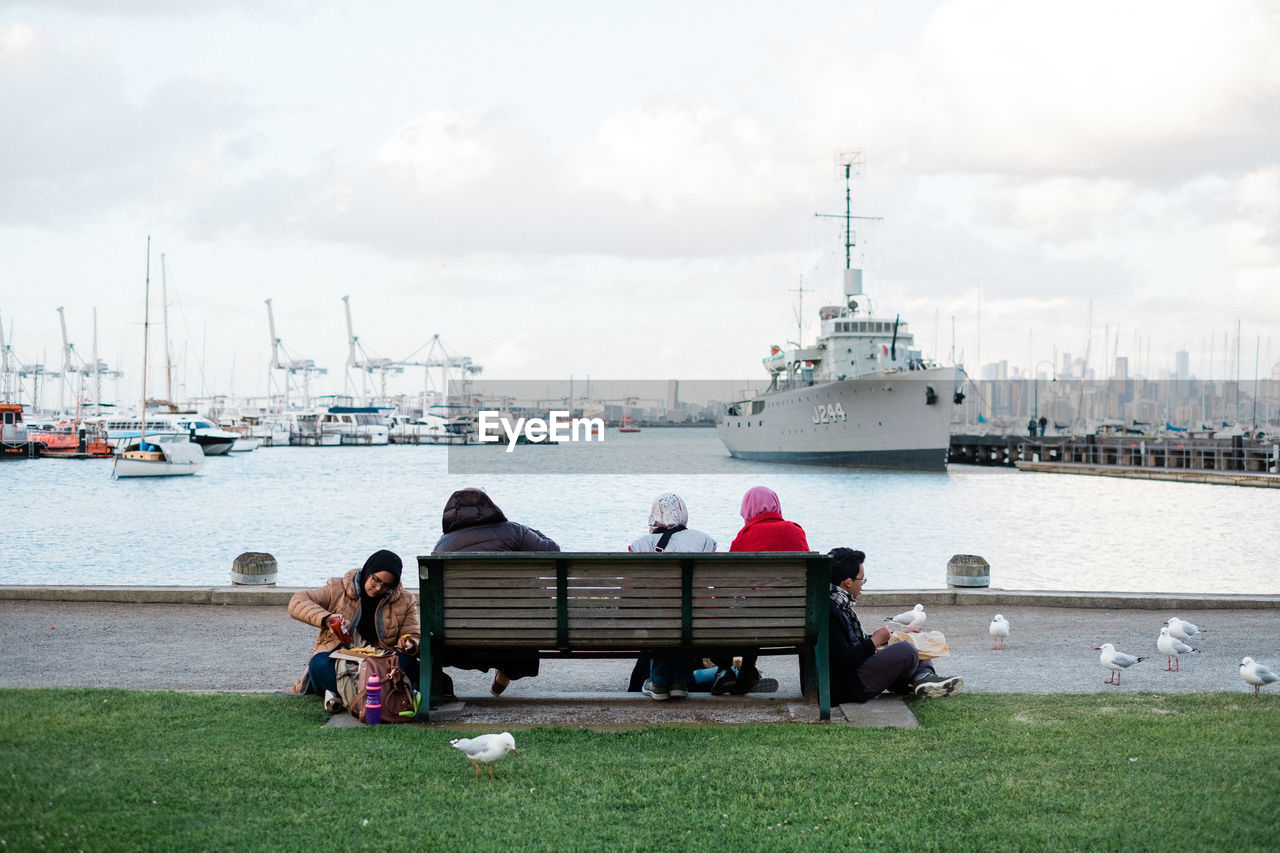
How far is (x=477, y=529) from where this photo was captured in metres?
6.39

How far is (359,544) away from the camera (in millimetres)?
31281

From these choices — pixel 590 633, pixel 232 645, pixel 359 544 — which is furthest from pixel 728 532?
pixel 590 633

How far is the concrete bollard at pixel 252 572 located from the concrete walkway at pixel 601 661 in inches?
23.4

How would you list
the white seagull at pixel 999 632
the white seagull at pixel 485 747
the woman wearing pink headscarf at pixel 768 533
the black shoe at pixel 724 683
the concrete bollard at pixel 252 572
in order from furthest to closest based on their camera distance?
the concrete bollard at pixel 252 572 → the white seagull at pixel 999 632 → the black shoe at pixel 724 683 → the woman wearing pink headscarf at pixel 768 533 → the white seagull at pixel 485 747

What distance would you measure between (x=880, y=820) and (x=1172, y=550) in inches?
1044

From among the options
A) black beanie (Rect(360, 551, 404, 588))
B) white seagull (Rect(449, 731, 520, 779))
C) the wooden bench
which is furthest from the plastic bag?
black beanie (Rect(360, 551, 404, 588))

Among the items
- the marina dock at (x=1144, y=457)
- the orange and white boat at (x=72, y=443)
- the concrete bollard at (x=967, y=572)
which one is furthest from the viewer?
the orange and white boat at (x=72, y=443)

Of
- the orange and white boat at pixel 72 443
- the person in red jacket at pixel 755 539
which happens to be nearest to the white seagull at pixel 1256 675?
the person in red jacket at pixel 755 539

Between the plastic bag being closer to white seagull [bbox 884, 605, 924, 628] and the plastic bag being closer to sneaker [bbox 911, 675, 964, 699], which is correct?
sneaker [bbox 911, 675, 964, 699]

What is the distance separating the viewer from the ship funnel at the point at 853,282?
77812 millimetres

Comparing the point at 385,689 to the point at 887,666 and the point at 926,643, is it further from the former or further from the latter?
the point at 926,643

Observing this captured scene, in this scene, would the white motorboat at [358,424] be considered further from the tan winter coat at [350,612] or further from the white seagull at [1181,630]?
the white seagull at [1181,630]

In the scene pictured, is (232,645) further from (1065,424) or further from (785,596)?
(1065,424)

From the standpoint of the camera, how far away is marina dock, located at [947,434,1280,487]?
53.2 m
